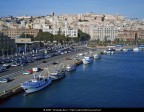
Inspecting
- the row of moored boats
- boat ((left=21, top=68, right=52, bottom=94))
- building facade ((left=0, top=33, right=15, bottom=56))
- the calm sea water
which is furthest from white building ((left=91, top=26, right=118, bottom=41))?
boat ((left=21, top=68, right=52, bottom=94))

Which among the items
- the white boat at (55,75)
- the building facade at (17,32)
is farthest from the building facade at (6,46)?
the building facade at (17,32)

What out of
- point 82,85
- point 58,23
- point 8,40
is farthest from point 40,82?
point 58,23

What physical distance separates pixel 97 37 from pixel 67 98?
14.7 m

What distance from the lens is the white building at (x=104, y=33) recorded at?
17.9 metres

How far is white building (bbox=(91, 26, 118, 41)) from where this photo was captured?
17.9 meters

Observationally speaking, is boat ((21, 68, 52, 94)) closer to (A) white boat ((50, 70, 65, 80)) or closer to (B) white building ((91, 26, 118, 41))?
(A) white boat ((50, 70, 65, 80))

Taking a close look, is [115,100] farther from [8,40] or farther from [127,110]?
[8,40]

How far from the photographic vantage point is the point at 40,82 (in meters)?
4.16

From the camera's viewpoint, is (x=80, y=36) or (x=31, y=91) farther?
(x=80, y=36)

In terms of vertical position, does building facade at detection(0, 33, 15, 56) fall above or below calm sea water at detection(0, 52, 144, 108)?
above

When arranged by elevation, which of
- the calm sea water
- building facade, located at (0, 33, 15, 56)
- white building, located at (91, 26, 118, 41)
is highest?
white building, located at (91, 26, 118, 41)

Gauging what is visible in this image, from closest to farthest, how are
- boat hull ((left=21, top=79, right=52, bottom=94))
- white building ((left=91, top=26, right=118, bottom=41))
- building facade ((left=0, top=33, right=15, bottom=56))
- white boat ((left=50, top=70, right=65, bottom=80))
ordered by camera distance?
boat hull ((left=21, top=79, right=52, bottom=94))
white boat ((left=50, top=70, right=65, bottom=80))
building facade ((left=0, top=33, right=15, bottom=56))
white building ((left=91, top=26, right=118, bottom=41))

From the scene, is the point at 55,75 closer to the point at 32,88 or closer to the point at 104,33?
the point at 32,88

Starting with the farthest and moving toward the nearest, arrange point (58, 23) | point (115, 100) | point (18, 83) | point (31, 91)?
1. point (58, 23)
2. point (18, 83)
3. point (31, 91)
4. point (115, 100)
